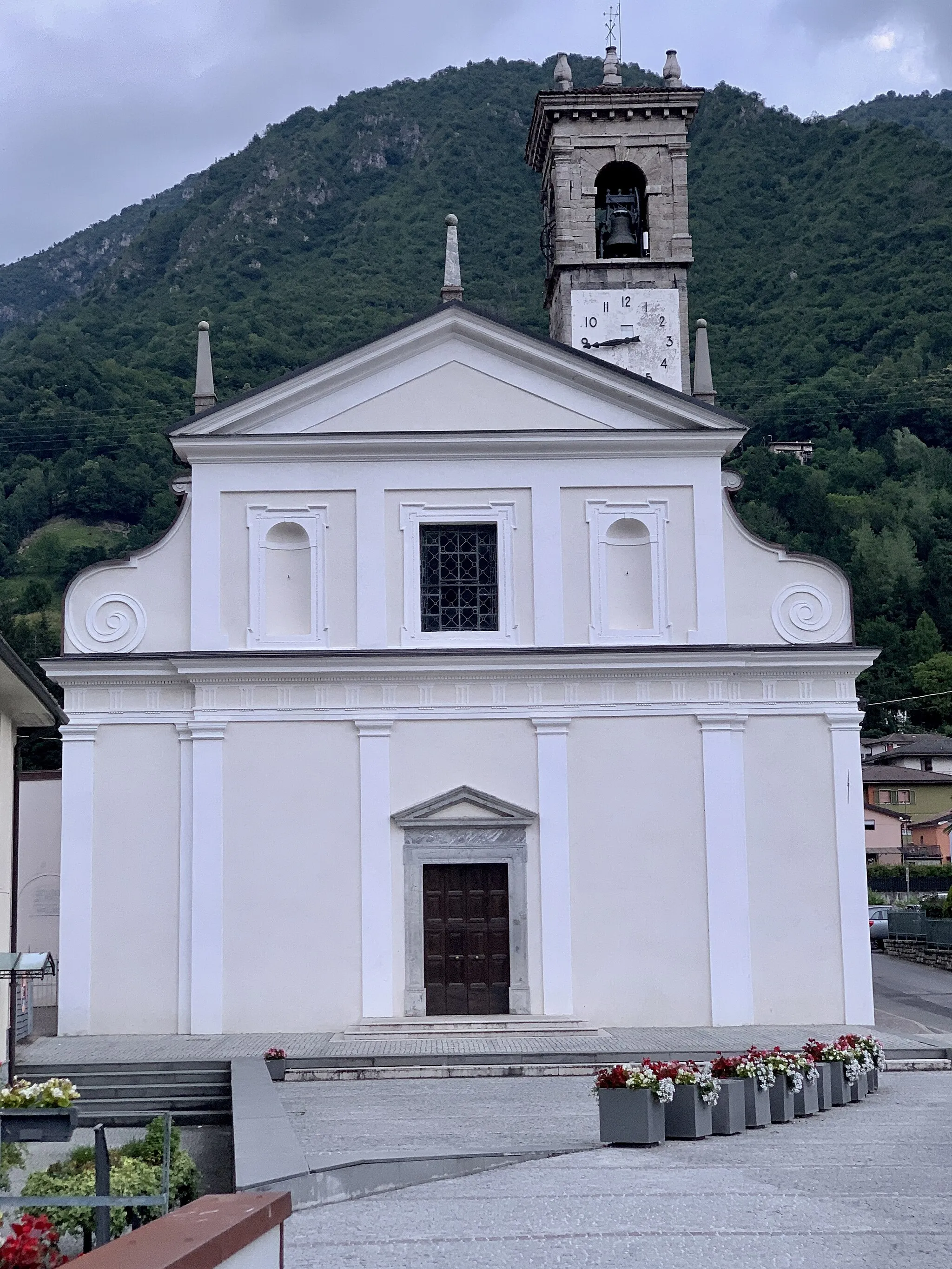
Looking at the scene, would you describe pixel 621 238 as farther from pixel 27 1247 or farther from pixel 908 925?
pixel 27 1247

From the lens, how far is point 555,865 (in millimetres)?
21281

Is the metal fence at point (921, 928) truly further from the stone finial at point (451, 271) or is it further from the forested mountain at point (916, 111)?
the forested mountain at point (916, 111)

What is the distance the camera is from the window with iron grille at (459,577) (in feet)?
72.2

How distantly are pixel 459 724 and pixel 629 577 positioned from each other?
3160mm

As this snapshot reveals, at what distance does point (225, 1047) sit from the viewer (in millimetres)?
19047

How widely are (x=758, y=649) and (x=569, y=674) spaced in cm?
259

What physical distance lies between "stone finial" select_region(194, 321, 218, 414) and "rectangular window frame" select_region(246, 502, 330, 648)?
260 centimetres

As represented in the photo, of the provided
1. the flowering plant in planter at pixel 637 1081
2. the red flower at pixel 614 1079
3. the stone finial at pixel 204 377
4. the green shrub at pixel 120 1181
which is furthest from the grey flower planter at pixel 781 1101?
the stone finial at pixel 204 377

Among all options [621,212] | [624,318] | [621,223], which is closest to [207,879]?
[624,318]

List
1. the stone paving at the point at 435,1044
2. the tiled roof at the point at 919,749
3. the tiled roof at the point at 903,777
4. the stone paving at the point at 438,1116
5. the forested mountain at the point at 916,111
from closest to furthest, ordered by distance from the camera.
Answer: the stone paving at the point at 438,1116 → the stone paving at the point at 435,1044 → the tiled roof at the point at 903,777 → the tiled roof at the point at 919,749 → the forested mountain at the point at 916,111

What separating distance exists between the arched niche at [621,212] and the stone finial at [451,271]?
802 cm

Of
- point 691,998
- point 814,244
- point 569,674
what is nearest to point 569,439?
point 569,674

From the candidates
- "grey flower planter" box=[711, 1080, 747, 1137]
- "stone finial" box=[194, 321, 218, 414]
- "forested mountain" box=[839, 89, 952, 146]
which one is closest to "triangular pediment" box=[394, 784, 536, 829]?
"stone finial" box=[194, 321, 218, 414]

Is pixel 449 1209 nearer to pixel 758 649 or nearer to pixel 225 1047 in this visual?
pixel 225 1047
